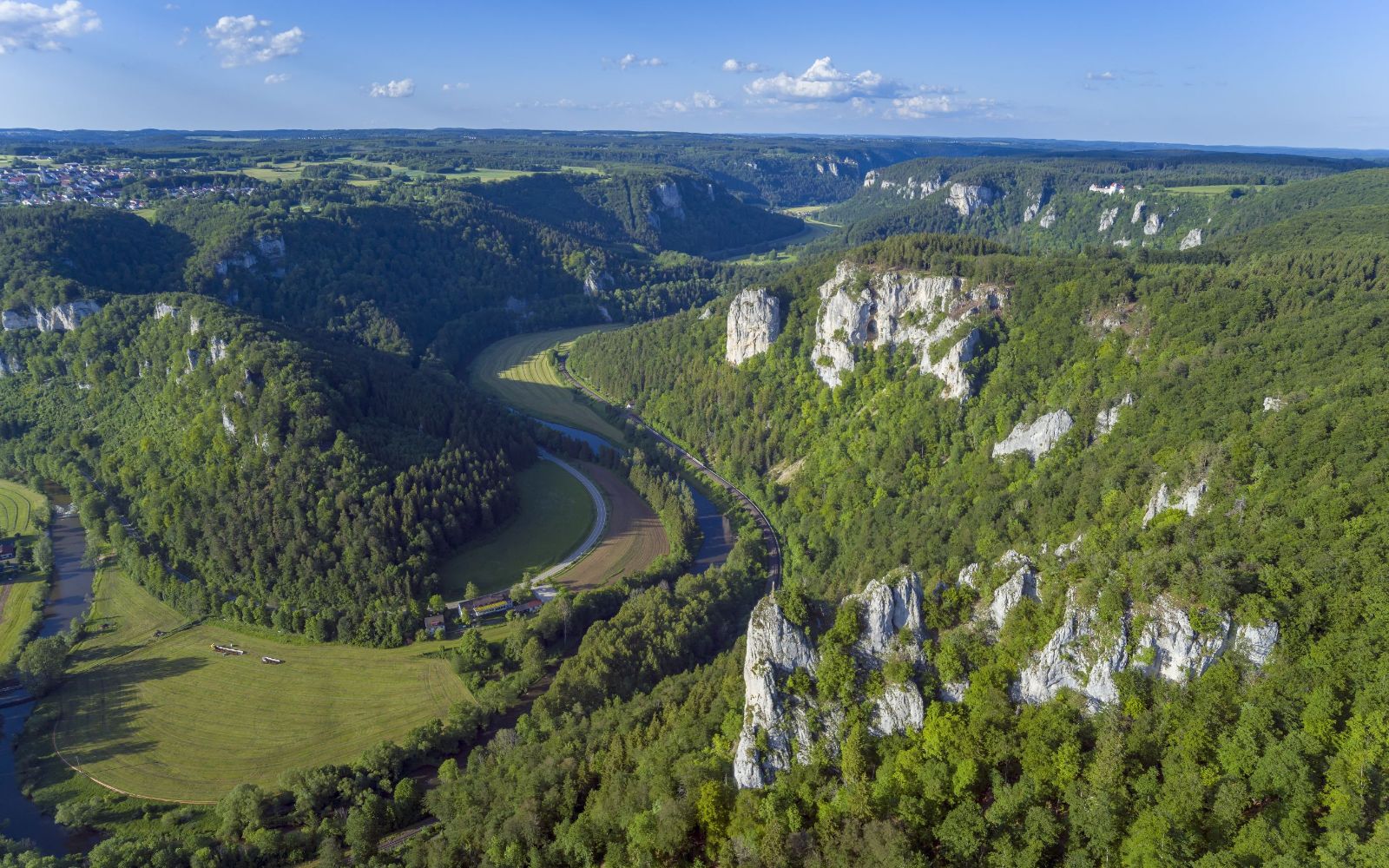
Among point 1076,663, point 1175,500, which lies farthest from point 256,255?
point 1076,663

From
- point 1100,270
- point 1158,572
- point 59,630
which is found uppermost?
point 1100,270

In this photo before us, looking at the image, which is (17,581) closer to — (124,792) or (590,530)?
(124,792)

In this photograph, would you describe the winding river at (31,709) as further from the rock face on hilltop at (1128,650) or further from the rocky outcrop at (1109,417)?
the rocky outcrop at (1109,417)

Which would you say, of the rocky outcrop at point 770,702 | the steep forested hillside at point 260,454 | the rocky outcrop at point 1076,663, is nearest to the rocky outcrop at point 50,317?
the steep forested hillside at point 260,454

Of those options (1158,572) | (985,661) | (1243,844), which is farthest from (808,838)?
(1158,572)

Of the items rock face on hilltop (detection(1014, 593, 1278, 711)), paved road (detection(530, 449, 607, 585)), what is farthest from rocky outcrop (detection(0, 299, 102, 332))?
rock face on hilltop (detection(1014, 593, 1278, 711))

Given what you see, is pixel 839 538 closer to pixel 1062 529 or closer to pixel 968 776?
pixel 1062 529
